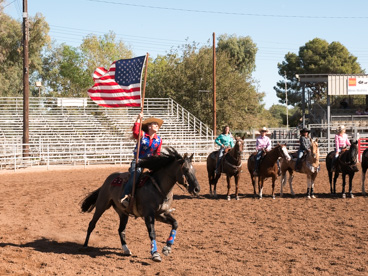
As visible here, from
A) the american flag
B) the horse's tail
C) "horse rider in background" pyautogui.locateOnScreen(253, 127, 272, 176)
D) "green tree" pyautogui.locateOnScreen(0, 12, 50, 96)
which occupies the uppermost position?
"green tree" pyautogui.locateOnScreen(0, 12, 50, 96)

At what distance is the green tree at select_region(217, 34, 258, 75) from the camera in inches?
3123

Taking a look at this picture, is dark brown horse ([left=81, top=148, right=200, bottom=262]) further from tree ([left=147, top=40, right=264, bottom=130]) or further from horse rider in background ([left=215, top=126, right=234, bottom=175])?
tree ([left=147, top=40, right=264, bottom=130])

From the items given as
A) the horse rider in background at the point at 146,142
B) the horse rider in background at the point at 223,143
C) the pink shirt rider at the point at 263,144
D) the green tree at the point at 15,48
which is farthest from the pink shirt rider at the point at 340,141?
the green tree at the point at 15,48

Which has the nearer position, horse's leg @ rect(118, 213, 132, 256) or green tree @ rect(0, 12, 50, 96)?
horse's leg @ rect(118, 213, 132, 256)

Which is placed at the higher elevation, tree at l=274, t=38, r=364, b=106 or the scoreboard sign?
tree at l=274, t=38, r=364, b=106

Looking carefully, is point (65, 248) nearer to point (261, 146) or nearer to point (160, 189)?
point (160, 189)

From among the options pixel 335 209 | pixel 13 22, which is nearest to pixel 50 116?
pixel 13 22

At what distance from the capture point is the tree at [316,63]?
69.3m

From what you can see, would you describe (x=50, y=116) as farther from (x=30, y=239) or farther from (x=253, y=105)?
(x=30, y=239)

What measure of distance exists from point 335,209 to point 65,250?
6946 millimetres

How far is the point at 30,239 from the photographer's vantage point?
8.90 meters

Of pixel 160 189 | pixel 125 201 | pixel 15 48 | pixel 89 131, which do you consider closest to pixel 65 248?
pixel 125 201

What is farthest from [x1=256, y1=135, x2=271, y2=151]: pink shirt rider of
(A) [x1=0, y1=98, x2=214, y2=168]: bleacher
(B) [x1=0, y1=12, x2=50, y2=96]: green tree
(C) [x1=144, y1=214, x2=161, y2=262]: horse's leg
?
(B) [x1=0, y1=12, x2=50, y2=96]: green tree

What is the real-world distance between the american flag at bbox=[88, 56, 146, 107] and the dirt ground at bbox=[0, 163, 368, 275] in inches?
97.6
